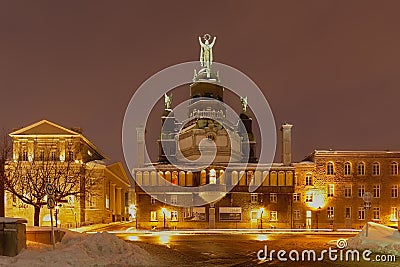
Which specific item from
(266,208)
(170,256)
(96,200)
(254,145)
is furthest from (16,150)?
(170,256)

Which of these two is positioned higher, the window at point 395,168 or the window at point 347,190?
the window at point 395,168

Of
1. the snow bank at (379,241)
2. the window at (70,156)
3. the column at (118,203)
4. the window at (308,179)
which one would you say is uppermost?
the window at (70,156)

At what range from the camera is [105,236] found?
1029 inches

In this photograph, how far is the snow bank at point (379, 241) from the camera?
1192 inches

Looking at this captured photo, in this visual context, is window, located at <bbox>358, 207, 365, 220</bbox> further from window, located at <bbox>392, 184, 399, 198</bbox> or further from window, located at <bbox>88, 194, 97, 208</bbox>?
window, located at <bbox>88, 194, 97, 208</bbox>

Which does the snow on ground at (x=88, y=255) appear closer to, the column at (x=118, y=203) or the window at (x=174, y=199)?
the window at (x=174, y=199)

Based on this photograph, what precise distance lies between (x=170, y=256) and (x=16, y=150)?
49.0m

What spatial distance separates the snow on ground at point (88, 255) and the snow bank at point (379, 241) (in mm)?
13227

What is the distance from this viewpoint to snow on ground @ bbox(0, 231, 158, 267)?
72.8ft

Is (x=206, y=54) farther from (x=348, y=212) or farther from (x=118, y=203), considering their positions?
(x=348, y=212)

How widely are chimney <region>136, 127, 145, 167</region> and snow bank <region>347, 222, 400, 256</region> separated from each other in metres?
38.7

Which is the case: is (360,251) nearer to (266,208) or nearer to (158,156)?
(266,208)

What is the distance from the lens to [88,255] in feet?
78.9

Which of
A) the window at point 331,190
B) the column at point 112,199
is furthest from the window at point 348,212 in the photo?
the column at point 112,199
